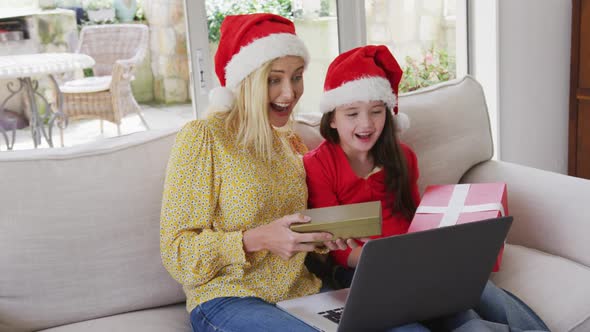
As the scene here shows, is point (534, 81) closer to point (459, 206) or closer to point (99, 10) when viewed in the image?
point (459, 206)

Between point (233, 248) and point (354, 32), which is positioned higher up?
point (354, 32)

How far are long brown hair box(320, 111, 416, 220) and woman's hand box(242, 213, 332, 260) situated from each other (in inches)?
16.0

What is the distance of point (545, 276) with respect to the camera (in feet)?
5.58

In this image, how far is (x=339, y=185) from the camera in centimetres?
176

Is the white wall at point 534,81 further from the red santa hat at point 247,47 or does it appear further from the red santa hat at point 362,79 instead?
the red santa hat at point 247,47

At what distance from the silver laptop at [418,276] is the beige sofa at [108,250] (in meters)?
0.37

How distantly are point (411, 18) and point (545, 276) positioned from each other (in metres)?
2.13

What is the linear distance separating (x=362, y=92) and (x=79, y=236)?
0.78 m

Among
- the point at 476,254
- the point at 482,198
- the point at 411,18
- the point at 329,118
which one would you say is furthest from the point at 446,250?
the point at 411,18

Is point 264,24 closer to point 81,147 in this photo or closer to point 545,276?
point 81,147

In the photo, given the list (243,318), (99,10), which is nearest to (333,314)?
(243,318)

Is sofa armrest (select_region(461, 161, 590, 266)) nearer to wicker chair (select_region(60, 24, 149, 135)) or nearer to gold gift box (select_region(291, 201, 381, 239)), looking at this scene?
gold gift box (select_region(291, 201, 381, 239))

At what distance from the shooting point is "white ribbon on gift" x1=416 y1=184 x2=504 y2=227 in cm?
164

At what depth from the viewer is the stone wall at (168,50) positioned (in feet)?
9.35
